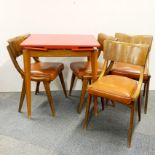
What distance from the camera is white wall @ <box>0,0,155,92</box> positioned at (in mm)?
2535

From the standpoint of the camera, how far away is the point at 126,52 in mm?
2010

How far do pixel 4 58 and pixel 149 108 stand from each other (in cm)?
194

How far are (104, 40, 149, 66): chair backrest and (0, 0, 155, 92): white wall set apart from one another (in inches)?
25.6

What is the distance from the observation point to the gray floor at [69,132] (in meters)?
1.80

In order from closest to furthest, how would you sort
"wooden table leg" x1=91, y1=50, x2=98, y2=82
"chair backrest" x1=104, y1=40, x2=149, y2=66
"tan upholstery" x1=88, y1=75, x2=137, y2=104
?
"tan upholstery" x1=88, y1=75, x2=137, y2=104
"chair backrest" x1=104, y1=40, x2=149, y2=66
"wooden table leg" x1=91, y1=50, x2=98, y2=82

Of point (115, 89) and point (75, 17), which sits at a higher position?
point (75, 17)

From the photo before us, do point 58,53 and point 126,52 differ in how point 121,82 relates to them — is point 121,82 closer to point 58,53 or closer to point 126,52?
point 126,52

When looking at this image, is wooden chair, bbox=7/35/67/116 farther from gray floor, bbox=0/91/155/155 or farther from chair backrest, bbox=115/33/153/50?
chair backrest, bbox=115/33/153/50

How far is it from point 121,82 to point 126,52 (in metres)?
0.30

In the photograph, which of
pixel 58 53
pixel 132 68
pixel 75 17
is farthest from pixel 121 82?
pixel 75 17

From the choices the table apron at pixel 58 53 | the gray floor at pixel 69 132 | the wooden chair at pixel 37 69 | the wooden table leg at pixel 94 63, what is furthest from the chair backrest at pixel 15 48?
the wooden table leg at pixel 94 63

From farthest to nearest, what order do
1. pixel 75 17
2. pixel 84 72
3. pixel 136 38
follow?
1. pixel 75 17
2. pixel 136 38
3. pixel 84 72

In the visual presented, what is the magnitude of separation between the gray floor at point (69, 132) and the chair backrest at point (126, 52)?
2.22 feet

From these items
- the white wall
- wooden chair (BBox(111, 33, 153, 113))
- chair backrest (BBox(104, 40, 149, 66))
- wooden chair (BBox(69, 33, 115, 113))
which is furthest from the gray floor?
the white wall
